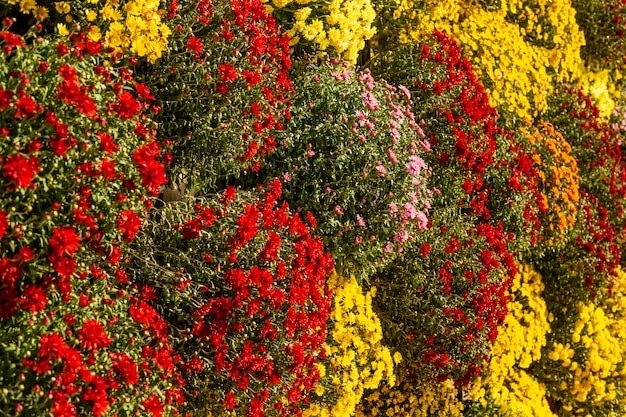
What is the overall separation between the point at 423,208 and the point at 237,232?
1.69 meters

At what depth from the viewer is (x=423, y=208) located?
5.01 meters

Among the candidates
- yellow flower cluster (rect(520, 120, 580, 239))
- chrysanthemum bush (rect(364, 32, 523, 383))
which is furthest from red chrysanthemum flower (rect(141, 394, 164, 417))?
yellow flower cluster (rect(520, 120, 580, 239))

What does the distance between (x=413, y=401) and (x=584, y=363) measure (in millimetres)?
2144

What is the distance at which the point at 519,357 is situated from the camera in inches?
251

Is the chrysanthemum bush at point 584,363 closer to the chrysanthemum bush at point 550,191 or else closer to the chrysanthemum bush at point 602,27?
the chrysanthemum bush at point 550,191

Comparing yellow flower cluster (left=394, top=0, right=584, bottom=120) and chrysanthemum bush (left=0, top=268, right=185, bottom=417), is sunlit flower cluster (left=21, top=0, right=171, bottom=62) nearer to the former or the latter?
chrysanthemum bush (left=0, top=268, right=185, bottom=417)

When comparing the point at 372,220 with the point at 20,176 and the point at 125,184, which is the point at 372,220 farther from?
the point at 20,176

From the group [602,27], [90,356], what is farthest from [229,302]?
[602,27]

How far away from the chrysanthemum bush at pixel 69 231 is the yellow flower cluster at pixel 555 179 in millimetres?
4258

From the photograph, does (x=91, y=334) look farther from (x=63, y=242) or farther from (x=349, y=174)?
(x=349, y=174)

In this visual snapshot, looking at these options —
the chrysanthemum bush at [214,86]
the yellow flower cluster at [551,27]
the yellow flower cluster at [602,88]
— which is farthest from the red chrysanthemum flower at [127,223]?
the yellow flower cluster at [602,88]

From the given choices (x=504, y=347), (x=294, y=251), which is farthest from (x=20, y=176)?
(x=504, y=347)

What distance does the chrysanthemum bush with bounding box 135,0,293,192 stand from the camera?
3855mm

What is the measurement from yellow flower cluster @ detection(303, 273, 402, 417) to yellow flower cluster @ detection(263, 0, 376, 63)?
1.44m
